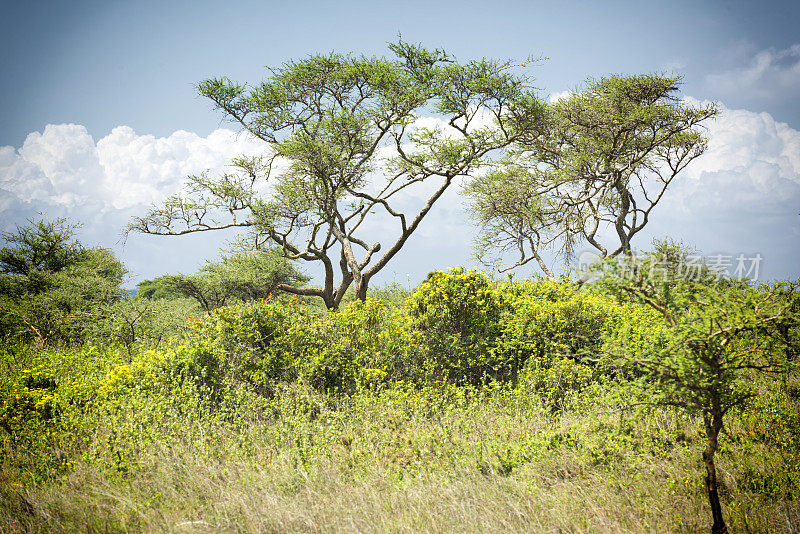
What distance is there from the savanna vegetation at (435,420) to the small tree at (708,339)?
0.06 feet

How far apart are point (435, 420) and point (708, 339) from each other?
3412 mm

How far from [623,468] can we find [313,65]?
565 inches

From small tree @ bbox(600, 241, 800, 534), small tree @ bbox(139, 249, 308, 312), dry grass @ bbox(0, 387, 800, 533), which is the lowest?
dry grass @ bbox(0, 387, 800, 533)

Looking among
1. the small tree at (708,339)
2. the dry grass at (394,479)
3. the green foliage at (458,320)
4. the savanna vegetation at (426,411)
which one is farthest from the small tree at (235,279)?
the small tree at (708,339)

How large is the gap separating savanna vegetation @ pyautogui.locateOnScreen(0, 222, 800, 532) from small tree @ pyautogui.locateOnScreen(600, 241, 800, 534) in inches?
0.8

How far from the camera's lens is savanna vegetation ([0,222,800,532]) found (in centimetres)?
362

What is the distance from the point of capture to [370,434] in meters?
5.28

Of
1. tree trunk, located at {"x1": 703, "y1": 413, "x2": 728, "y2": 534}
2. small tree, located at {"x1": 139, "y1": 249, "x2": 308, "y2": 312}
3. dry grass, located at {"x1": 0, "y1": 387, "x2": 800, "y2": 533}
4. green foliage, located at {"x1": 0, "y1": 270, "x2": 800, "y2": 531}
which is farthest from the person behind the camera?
small tree, located at {"x1": 139, "y1": 249, "x2": 308, "y2": 312}

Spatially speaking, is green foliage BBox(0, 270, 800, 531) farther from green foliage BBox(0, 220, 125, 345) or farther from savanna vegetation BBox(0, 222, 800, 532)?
green foliage BBox(0, 220, 125, 345)

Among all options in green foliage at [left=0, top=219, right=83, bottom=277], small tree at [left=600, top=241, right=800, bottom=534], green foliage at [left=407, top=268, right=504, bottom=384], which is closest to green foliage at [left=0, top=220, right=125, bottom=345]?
green foliage at [left=0, top=219, right=83, bottom=277]

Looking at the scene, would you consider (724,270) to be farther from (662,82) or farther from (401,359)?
(662,82)

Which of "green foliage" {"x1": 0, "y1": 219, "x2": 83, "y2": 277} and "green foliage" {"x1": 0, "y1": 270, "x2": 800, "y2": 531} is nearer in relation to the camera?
"green foliage" {"x1": 0, "y1": 270, "x2": 800, "y2": 531}

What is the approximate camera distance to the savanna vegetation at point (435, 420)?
11.9 feet

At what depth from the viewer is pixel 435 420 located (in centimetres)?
580
